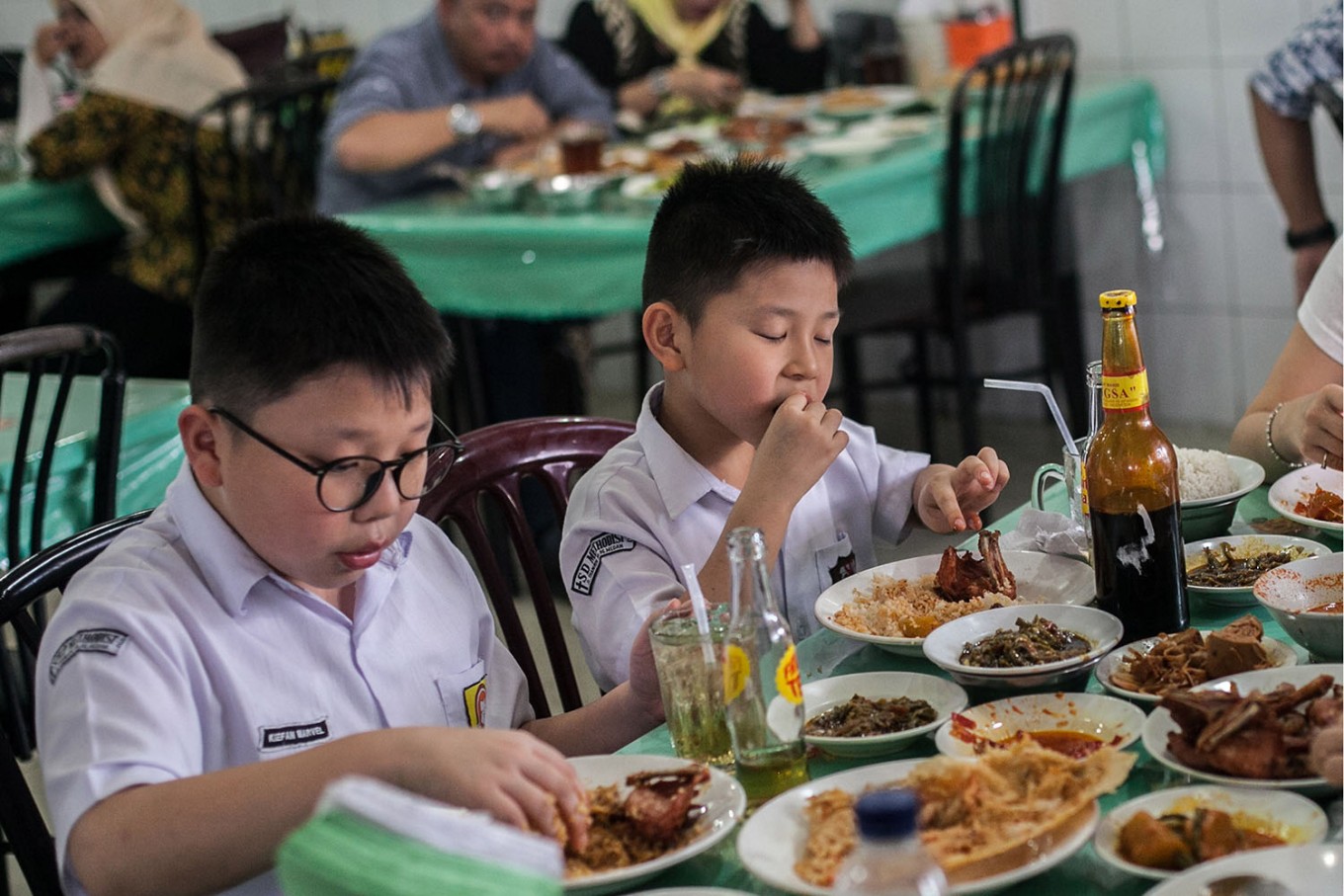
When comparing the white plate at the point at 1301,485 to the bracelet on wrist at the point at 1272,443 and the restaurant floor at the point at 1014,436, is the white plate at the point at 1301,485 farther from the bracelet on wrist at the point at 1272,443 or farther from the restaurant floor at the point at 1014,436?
the restaurant floor at the point at 1014,436

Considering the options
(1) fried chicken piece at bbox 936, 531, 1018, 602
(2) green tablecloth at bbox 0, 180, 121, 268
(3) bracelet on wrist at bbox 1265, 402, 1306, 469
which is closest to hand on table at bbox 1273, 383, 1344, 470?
(3) bracelet on wrist at bbox 1265, 402, 1306, 469

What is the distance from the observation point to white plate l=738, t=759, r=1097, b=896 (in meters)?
0.86

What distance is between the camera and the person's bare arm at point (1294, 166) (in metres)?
3.33

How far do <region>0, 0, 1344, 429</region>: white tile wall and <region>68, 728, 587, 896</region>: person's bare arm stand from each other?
3495mm

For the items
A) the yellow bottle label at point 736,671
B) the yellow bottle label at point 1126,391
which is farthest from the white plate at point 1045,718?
the yellow bottle label at point 1126,391

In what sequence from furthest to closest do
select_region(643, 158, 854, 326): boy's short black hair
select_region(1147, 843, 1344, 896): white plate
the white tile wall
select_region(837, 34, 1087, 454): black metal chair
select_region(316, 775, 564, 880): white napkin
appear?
the white tile wall, select_region(837, 34, 1087, 454): black metal chair, select_region(643, 158, 854, 326): boy's short black hair, select_region(1147, 843, 1344, 896): white plate, select_region(316, 775, 564, 880): white napkin

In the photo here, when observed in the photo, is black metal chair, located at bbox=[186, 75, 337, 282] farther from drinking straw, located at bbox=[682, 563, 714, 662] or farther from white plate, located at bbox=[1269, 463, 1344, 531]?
drinking straw, located at bbox=[682, 563, 714, 662]

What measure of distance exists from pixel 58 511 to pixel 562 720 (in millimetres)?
1323

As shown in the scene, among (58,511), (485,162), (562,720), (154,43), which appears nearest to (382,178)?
(485,162)

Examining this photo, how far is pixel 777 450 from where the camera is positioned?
142 centimetres

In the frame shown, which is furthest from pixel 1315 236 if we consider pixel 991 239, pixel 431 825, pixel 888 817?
pixel 431 825

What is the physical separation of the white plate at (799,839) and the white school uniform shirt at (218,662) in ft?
1.26

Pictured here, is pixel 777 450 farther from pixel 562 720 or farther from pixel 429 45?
pixel 429 45

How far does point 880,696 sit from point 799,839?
0.25 meters
